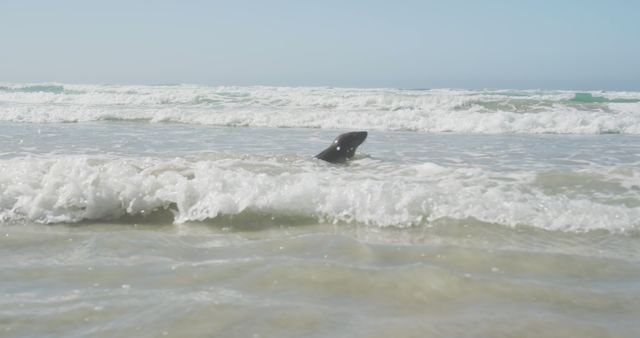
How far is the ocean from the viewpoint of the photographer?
3.01 meters

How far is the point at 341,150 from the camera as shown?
31.3 ft

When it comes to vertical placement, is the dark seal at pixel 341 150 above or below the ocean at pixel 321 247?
above

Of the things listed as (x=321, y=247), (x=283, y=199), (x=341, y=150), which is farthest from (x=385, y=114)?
(x=321, y=247)

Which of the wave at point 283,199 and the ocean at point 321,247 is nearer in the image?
the ocean at point 321,247

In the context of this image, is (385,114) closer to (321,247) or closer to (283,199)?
(283,199)

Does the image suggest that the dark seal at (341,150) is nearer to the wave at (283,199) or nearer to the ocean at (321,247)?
the ocean at (321,247)

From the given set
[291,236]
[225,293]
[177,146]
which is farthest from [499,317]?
[177,146]

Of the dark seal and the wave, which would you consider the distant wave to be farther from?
the wave

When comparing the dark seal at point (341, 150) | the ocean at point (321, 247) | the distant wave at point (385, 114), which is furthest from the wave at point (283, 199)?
the distant wave at point (385, 114)

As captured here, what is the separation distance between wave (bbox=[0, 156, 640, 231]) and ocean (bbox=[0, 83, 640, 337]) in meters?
0.02

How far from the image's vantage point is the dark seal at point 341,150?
30.9 feet

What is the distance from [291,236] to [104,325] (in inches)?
88.7

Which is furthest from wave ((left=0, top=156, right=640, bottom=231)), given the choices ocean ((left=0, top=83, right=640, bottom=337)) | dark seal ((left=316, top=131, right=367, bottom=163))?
dark seal ((left=316, top=131, right=367, bottom=163))

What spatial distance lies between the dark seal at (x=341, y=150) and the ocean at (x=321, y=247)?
28cm
